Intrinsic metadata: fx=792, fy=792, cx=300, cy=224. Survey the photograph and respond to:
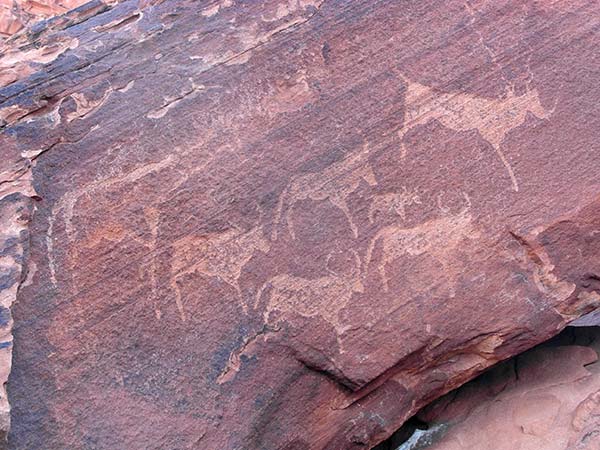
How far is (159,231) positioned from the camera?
7.55 ft

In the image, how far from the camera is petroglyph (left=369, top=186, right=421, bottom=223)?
7.91 feet

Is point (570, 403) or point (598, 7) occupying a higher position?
point (598, 7)

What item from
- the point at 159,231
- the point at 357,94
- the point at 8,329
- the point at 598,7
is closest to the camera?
the point at 8,329

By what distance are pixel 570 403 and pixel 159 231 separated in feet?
4.62

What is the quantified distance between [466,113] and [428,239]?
17.0 inches

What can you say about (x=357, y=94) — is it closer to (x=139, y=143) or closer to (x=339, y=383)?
(x=139, y=143)

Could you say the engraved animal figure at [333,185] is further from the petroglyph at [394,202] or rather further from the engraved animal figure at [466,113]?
the engraved animal figure at [466,113]

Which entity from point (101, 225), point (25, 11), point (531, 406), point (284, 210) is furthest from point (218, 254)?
point (25, 11)

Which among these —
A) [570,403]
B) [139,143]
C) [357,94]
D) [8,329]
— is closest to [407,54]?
[357,94]

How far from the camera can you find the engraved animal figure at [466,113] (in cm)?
249

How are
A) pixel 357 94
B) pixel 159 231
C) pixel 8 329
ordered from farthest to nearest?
pixel 357 94
pixel 159 231
pixel 8 329

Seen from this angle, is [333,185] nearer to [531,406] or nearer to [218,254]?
[218,254]

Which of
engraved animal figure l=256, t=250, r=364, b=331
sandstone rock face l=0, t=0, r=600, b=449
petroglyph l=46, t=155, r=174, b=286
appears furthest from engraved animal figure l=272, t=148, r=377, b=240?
petroglyph l=46, t=155, r=174, b=286

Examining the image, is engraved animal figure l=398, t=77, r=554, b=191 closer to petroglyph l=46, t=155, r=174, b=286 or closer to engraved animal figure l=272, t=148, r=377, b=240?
engraved animal figure l=272, t=148, r=377, b=240
